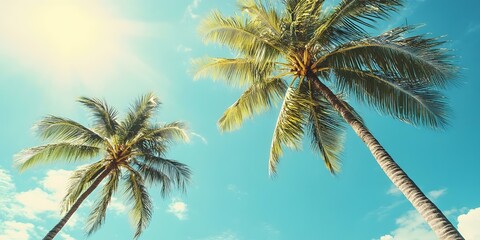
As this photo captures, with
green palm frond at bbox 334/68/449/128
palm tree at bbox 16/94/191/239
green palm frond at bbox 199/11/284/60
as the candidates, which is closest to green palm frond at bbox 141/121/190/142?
palm tree at bbox 16/94/191/239

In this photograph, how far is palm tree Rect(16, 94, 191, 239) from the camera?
45.1ft

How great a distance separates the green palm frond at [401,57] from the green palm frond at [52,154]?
1043 centimetres

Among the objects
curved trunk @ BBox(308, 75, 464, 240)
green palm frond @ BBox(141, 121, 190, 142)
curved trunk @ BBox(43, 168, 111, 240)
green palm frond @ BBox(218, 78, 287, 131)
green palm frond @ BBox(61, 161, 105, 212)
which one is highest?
green palm frond @ BBox(141, 121, 190, 142)

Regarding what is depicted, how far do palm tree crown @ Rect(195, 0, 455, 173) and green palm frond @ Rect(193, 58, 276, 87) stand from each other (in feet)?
0.11

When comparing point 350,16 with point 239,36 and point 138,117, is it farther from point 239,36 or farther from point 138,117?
point 138,117

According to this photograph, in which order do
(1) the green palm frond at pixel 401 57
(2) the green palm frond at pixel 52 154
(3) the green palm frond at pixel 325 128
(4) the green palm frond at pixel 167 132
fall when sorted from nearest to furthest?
(1) the green palm frond at pixel 401 57 < (3) the green palm frond at pixel 325 128 < (2) the green palm frond at pixel 52 154 < (4) the green palm frond at pixel 167 132

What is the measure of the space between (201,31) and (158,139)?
5900mm

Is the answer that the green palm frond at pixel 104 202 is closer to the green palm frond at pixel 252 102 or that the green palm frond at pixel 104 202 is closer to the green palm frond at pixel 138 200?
the green palm frond at pixel 138 200

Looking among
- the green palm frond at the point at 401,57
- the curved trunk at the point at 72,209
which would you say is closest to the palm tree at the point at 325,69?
the green palm frond at the point at 401,57

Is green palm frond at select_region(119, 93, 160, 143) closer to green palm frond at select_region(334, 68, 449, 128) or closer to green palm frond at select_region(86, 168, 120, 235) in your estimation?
green palm frond at select_region(86, 168, 120, 235)

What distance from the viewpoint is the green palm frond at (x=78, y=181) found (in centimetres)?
1389

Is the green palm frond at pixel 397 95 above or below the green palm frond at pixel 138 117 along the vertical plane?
below

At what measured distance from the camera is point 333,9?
983cm

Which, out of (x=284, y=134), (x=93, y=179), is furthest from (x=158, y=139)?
(x=284, y=134)
